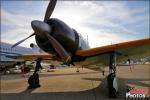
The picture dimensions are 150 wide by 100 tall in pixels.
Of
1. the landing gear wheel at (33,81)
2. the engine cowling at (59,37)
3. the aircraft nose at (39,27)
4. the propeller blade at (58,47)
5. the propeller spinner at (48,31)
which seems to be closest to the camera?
the aircraft nose at (39,27)

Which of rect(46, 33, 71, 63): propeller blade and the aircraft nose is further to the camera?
rect(46, 33, 71, 63): propeller blade

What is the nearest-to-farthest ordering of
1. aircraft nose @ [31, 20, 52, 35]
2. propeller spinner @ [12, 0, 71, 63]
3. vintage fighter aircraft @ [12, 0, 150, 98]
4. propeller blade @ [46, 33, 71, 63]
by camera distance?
aircraft nose @ [31, 20, 52, 35], propeller spinner @ [12, 0, 71, 63], vintage fighter aircraft @ [12, 0, 150, 98], propeller blade @ [46, 33, 71, 63]

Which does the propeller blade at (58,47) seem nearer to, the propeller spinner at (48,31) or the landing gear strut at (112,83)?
the propeller spinner at (48,31)

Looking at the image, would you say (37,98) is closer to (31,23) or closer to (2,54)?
(31,23)

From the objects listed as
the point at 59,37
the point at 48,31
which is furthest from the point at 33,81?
the point at 48,31

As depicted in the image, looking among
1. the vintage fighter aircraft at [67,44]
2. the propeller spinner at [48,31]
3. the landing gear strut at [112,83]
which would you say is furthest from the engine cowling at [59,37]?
the landing gear strut at [112,83]

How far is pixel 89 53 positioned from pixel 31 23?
111 inches

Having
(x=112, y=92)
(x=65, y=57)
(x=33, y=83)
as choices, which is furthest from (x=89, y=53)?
(x=33, y=83)

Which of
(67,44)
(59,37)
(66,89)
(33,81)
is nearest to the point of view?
(59,37)

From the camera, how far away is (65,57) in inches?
354

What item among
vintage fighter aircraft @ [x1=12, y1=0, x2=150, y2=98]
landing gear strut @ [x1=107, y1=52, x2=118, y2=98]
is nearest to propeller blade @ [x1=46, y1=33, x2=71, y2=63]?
vintage fighter aircraft @ [x1=12, y1=0, x2=150, y2=98]

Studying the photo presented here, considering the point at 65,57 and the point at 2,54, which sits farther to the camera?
the point at 2,54

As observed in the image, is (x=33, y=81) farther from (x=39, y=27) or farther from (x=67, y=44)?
(x=39, y=27)

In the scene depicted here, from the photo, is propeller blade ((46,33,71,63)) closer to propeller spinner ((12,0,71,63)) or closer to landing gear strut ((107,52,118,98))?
propeller spinner ((12,0,71,63))
